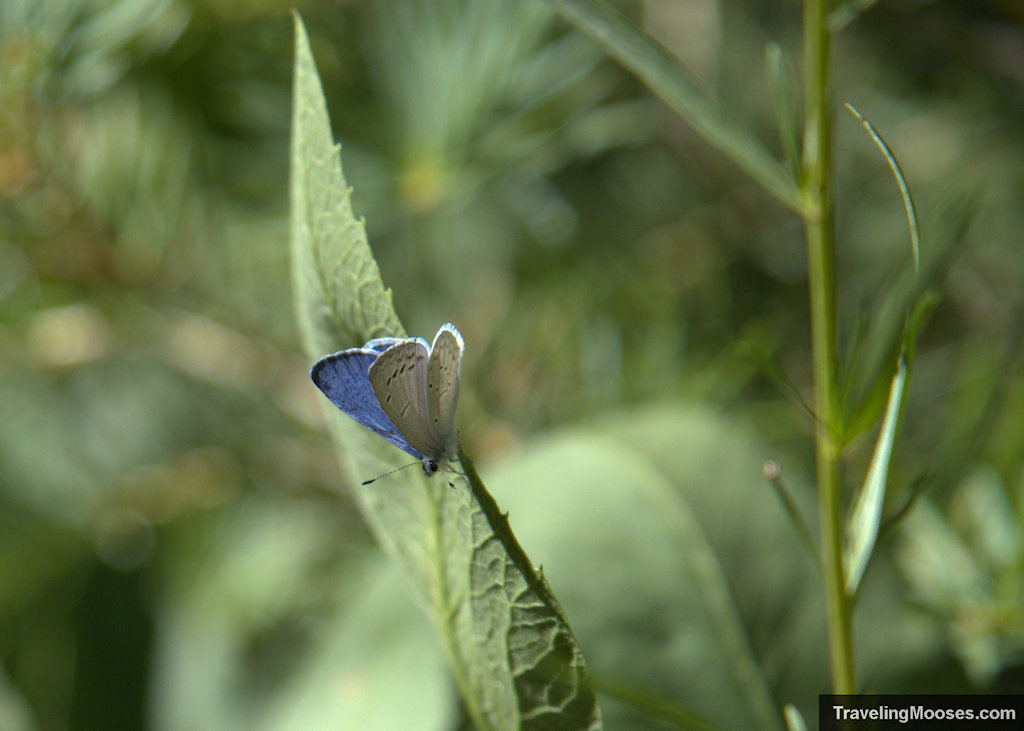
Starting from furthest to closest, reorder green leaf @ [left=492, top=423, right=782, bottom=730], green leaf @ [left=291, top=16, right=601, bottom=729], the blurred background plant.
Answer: the blurred background plant
green leaf @ [left=492, top=423, right=782, bottom=730]
green leaf @ [left=291, top=16, right=601, bottom=729]

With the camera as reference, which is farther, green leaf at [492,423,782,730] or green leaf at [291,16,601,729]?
green leaf at [492,423,782,730]

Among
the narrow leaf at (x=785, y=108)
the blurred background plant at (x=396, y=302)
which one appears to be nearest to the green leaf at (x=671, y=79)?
the narrow leaf at (x=785, y=108)

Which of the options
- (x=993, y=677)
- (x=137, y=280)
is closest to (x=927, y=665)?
(x=993, y=677)

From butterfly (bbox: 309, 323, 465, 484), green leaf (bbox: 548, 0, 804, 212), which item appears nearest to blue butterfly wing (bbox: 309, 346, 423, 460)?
butterfly (bbox: 309, 323, 465, 484)

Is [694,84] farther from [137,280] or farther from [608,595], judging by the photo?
[137,280]

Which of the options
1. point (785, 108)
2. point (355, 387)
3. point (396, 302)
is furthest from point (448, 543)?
point (396, 302)

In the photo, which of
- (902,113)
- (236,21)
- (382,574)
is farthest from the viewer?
(902,113)

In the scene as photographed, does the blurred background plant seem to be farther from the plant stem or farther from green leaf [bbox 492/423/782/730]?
the plant stem
